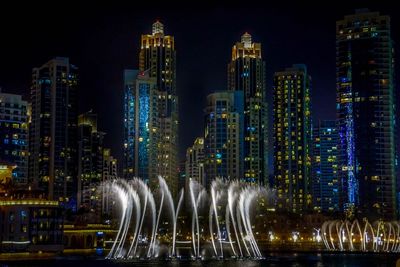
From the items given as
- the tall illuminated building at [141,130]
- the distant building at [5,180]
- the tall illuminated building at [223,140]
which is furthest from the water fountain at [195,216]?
the distant building at [5,180]

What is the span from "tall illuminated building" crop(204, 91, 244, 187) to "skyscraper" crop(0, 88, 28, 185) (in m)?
48.0

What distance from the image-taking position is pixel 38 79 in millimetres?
181750

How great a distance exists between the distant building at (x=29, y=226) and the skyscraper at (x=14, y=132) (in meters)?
68.0

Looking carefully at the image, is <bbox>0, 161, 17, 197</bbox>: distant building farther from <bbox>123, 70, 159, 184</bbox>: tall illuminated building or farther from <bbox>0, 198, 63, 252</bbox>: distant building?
<bbox>123, 70, 159, 184</bbox>: tall illuminated building

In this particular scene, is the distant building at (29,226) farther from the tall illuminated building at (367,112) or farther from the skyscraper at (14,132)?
the tall illuminated building at (367,112)

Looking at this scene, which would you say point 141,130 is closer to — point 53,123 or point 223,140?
point 223,140

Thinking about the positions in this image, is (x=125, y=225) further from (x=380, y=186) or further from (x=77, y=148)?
(x=380, y=186)

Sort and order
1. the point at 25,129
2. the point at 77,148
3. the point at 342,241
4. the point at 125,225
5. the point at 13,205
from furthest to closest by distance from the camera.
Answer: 1. the point at 77,148
2. the point at 25,129
3. the point at 342,241
4. the point at 125,225
5. the point at 13,205

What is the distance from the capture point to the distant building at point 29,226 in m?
102

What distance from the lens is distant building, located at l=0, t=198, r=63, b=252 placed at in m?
102

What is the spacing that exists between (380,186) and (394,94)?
936 inches

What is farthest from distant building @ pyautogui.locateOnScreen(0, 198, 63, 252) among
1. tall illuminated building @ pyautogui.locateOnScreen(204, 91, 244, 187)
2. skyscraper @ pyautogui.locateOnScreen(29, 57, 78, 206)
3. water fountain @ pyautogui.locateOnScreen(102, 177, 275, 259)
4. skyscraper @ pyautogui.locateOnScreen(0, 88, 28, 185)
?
tall illuminated building @ pyautogui.locateOnScreen(204, 91, 244, 187)

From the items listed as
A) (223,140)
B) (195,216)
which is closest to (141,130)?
(223,140)

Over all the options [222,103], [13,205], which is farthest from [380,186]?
[13,205]
